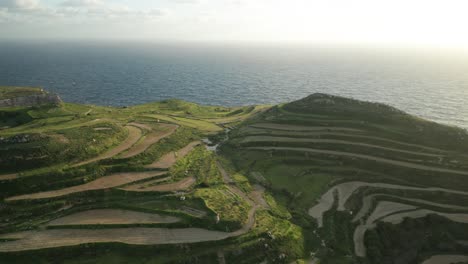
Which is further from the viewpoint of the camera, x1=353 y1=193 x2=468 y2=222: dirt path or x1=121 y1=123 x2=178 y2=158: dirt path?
x1=121 y1=123 x2=178 y2=158: dirt path

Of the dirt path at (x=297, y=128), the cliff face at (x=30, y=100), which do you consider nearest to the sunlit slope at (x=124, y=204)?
the dirt path at (x=297, y=128)

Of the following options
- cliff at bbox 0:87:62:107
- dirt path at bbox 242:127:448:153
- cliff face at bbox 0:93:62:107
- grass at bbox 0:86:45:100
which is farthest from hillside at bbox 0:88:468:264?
grass at bbox 0:86:45:100

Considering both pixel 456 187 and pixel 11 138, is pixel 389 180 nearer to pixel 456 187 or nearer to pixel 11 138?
pixel 456 187

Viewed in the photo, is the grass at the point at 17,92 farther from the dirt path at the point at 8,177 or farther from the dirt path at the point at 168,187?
the dirt path at the point at 168,187

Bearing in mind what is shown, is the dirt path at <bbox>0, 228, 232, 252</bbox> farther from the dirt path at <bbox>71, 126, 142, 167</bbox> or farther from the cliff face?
the cliff face

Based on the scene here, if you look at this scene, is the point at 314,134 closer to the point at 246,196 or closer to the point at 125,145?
the point at 246,196

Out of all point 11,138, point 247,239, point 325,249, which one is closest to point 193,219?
point 247,239

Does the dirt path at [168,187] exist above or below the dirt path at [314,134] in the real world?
below

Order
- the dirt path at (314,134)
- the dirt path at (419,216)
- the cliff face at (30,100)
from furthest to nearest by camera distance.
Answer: the cliff face at (30,100) → the dirt path at (314,134) → the dirt path at (419,216)
